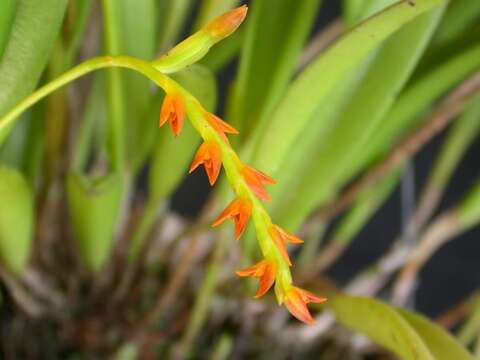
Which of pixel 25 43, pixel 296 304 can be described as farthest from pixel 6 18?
pixel 296 304

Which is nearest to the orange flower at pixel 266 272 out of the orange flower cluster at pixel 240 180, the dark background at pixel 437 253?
the orange flower cluster at pixel 240 180

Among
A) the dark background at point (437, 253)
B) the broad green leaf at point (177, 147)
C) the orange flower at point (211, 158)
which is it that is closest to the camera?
the orange flower at point (211, 158)

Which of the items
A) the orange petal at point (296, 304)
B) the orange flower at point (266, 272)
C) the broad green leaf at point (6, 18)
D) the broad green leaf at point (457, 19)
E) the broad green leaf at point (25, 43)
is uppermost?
the broad green leaf at point (6, 18)

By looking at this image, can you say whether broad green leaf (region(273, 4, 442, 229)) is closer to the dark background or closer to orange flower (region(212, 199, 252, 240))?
orange flower (region(212, 199, 252, 240))

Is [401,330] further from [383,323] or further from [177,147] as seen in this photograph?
[177,147]

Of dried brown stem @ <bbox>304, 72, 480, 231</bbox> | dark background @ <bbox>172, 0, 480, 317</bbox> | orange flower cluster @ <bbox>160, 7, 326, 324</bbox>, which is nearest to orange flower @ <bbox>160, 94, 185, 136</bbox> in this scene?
orange flower cluster @ <bbox>160, 7, 326, 324</bbox>

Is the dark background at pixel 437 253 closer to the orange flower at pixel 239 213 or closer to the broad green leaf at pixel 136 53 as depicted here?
the broad green leaf at pixel 136 53

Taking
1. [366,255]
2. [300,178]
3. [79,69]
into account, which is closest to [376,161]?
[300,178]

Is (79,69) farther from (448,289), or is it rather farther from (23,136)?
(448,289)
